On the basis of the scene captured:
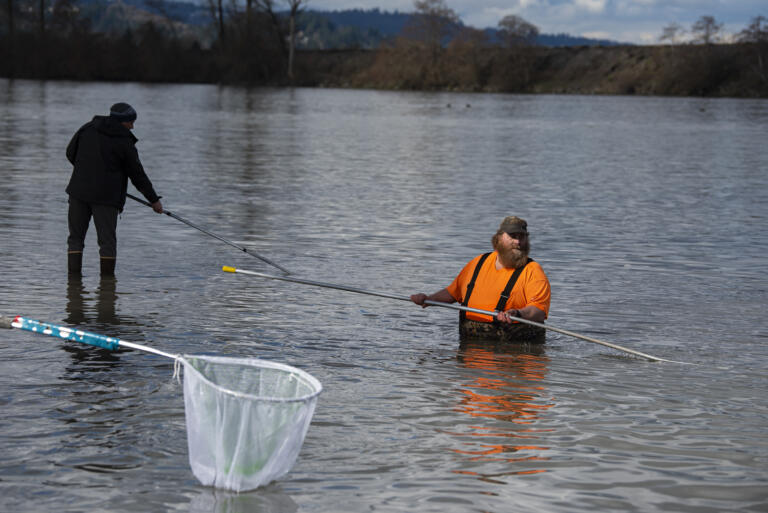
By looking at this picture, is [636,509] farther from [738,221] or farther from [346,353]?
[738,221]

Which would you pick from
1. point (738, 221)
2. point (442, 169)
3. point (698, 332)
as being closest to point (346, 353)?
point (698, 332)

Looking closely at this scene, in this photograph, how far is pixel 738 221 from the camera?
53.2 ft

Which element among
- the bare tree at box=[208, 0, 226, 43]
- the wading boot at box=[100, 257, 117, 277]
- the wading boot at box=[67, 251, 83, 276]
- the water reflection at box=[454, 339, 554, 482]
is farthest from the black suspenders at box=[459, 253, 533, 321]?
the bare tree at box=[208, 0, 226, 43]

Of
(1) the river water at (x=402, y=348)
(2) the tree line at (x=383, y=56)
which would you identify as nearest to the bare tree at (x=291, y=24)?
(2) the tree line at (x=383, y=56)

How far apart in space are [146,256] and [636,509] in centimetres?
793

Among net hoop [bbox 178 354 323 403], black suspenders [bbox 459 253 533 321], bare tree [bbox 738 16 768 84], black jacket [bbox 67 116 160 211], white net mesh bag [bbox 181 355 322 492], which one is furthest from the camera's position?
bare tree [bbox 738 16 768 84]

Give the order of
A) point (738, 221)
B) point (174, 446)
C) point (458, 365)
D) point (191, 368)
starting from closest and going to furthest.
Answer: point (191, 368) → point (174, 446) → point (458, 365) → point (738, 221)

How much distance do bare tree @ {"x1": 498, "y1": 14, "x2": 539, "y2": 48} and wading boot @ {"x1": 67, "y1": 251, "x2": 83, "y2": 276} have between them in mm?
104506

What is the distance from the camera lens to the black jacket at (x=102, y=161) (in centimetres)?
945

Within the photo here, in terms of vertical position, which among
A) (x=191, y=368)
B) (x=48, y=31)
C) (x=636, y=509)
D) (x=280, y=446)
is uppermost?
(x=48, y=31)

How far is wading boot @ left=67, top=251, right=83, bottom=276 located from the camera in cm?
1003

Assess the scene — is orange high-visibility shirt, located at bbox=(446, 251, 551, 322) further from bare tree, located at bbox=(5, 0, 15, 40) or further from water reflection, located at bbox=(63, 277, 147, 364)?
bare tree, located at bbox=(5, 0, 15, 40)

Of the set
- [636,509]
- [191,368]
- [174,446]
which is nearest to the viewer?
[191,368]

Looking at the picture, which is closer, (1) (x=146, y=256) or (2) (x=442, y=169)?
(1) (x=146, y=256)
